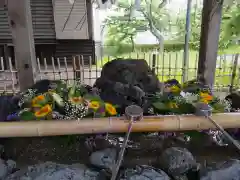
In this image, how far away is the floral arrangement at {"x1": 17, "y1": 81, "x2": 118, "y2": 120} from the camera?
1.24 meters

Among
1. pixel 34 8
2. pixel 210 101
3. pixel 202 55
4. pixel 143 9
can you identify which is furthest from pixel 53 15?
pixel 210 101

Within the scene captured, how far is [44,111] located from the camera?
4.14ft

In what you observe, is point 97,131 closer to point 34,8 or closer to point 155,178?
point 155,178

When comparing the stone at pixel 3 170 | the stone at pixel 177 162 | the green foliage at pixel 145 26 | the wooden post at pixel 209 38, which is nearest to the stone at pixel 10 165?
the stone at pixel 3 170

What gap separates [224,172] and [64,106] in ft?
2.62

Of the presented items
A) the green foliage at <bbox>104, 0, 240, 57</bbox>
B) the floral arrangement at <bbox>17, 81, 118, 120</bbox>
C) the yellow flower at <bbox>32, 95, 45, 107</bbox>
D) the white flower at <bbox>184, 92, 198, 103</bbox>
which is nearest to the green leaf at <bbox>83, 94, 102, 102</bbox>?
the floral arrangement at <bbox>17, 81, 118, 120</bbox>

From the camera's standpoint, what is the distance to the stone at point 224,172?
1119 millimetres

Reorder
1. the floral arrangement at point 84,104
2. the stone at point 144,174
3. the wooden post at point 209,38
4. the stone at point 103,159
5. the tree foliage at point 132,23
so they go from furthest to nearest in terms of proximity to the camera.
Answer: the tree foliage at point 132,23, the wooden post at point 209,38, the floral arrangement at point 84,104, the stone at point 103,159, the stone at point 144,174

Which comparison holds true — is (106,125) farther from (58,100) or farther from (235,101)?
(235,101)

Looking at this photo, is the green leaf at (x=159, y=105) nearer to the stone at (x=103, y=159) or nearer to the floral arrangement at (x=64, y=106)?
the floral arrangement at (x=64, y=106)

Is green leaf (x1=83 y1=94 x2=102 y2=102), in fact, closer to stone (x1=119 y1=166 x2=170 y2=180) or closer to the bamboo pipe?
the bamboo pipe

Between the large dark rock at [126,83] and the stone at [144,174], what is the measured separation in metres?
0.44

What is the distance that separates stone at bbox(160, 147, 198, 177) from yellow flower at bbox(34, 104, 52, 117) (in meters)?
0.58

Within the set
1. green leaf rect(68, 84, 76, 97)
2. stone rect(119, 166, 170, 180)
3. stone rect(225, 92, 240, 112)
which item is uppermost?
green leaf rect(68, 84, 76, 97)
